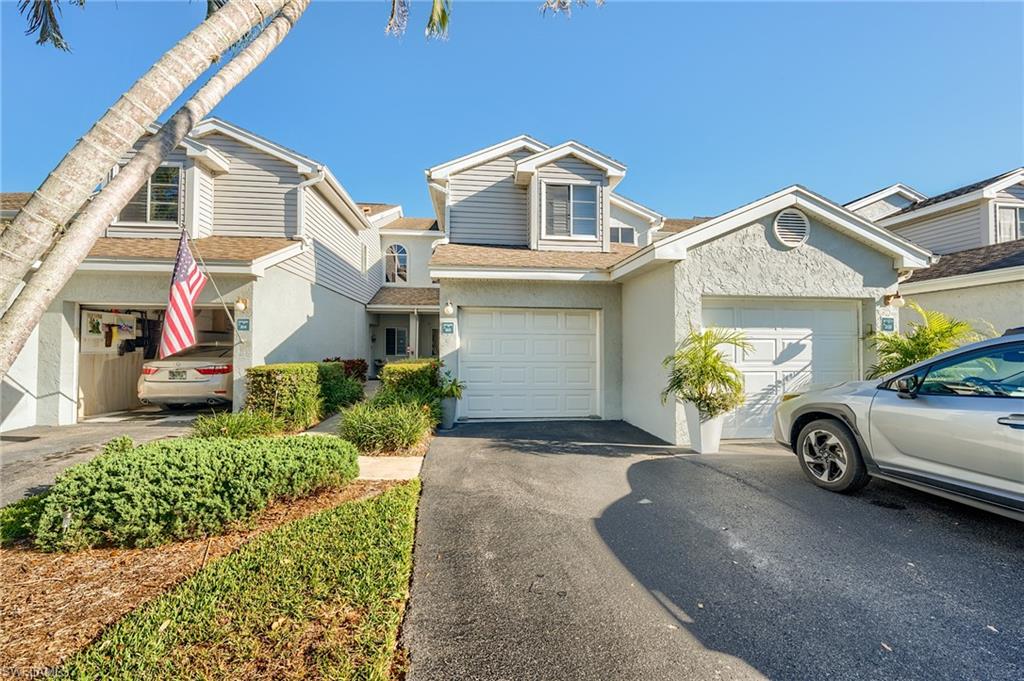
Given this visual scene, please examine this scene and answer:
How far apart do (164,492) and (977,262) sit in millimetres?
14026

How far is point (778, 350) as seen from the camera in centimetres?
675

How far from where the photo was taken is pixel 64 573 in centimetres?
Result: 291

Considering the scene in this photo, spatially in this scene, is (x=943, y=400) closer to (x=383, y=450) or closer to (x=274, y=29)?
(x=383, y=450)

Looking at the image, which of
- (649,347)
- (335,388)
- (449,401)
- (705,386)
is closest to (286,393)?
(335,388)

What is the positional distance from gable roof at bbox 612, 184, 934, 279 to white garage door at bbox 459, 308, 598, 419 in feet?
8.08

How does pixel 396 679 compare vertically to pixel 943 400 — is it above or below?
below

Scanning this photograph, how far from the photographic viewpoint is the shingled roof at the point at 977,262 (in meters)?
7.79

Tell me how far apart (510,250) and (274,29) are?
6.00 metres

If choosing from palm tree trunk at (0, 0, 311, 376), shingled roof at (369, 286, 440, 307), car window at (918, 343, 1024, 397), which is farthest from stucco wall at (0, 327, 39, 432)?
car window at (918, 343, 1024, 397)

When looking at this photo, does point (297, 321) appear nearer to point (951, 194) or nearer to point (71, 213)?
point (71, 213)

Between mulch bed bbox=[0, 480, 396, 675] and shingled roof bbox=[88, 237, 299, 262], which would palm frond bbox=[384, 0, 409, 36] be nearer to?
shingled roof bbox=[88, 237, 299, 262]

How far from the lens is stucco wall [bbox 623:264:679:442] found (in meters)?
6.59

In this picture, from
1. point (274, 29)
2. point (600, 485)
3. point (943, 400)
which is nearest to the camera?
point (943, 400)

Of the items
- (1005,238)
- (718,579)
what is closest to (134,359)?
(718,579)
